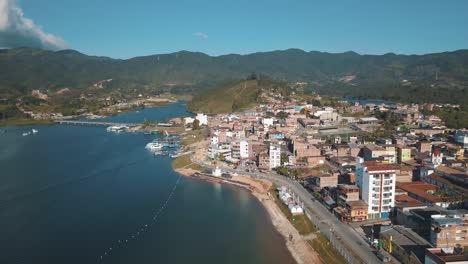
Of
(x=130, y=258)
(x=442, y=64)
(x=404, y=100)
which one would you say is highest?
(x=442, y=64)

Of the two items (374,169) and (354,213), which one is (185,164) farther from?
(374,169)

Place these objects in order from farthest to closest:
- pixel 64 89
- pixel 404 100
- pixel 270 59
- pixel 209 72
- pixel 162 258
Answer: pixel 270 59 → pixel 209 72 → pixel 64 89 → pixel 404 100 → pixel 162 258

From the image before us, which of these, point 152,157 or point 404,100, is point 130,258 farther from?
point 404,100

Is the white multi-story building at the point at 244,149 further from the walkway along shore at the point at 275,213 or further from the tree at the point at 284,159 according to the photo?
the walkway along shore at the point at 275,213

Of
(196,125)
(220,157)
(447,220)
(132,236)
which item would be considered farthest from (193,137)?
(447,220)

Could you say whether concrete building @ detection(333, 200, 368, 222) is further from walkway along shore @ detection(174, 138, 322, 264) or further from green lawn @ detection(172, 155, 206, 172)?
green lawn @ detection(172, 155, 206, 172)

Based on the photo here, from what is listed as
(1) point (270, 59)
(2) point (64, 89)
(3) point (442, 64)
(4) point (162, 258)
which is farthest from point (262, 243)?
(1) point (270, 59)

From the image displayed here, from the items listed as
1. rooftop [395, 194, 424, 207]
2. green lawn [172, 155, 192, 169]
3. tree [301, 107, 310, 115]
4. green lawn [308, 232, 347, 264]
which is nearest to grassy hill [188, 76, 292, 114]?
tree [301, 107, 310, 115]
